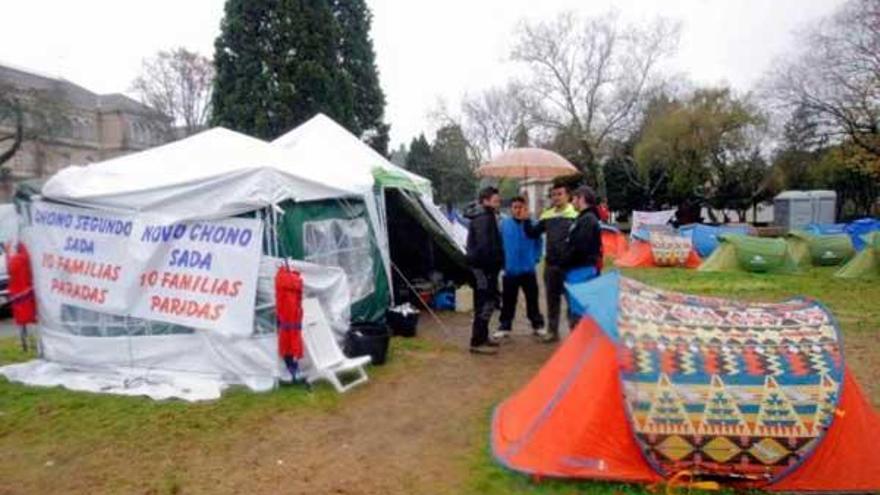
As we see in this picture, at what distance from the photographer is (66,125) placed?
3162cm

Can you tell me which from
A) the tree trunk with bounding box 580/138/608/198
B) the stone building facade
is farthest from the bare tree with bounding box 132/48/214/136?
the tree trunk with bounding box 580/138/608/198

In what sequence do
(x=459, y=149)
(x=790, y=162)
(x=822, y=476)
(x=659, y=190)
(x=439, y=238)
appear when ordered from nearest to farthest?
(x=822, y=476) < (x=439, y=238) < (x=790, y=162) < (x=659, y=190) < (x=459, y=149)

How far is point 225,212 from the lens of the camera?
636cm

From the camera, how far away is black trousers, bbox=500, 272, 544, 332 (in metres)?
7.81

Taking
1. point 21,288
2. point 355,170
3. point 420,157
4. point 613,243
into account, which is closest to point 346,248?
point 355,170

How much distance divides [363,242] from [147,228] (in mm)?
2673

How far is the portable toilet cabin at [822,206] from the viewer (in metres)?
29.2

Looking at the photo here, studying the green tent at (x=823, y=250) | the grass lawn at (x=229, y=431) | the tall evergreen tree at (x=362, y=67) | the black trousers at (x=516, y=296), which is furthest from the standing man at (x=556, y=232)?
the tall evergreen tree at (x=362, y=67)

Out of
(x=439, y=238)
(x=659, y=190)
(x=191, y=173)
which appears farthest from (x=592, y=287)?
(x=659, y=190)

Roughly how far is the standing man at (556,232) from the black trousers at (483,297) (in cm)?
62

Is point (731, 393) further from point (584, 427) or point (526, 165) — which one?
A: point (526, 165)

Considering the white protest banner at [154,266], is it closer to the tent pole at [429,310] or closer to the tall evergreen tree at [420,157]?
the tent pole at [429,310]

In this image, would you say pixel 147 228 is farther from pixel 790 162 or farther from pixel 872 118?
pixel 790 162

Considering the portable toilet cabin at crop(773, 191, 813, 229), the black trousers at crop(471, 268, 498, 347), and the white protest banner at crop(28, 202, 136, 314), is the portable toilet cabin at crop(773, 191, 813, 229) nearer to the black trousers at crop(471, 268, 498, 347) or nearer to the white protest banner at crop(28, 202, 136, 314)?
the black trousers at crop(471, 268, 498, 347)
